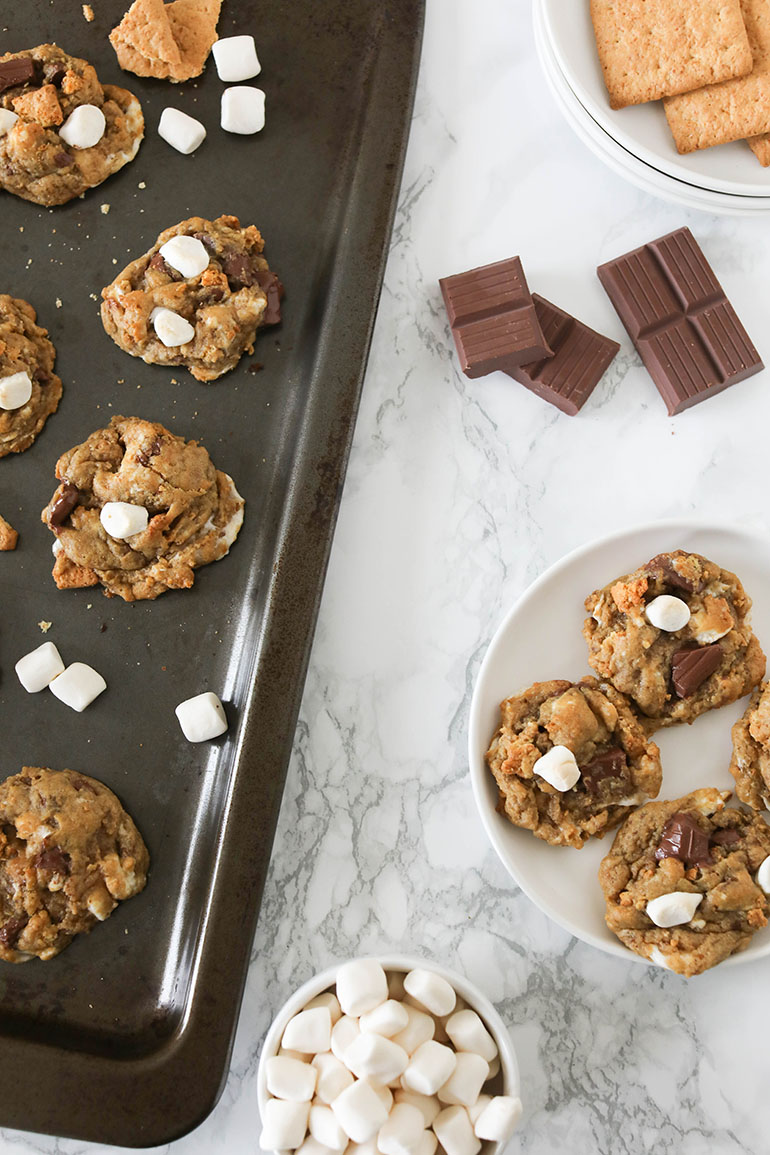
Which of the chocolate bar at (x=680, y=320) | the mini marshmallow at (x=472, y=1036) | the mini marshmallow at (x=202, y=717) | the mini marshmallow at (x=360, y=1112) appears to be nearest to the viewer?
the mini marshmallow at (x=360, y=1112)

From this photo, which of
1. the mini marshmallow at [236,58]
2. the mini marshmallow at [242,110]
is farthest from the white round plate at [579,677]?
the mini marshmallow at [236,58]

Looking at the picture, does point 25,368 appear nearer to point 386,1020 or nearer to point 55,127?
point 55,127

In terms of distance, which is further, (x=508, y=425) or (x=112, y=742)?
(x=508, y=425)

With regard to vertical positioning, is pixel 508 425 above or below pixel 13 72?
below

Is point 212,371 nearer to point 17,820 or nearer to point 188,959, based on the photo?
point 17,820

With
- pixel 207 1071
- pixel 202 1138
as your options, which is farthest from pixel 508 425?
pixel 202 1138

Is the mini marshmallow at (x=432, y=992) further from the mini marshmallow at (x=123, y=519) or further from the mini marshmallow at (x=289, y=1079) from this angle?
the mini marshmallow at (x=123, y=519)
